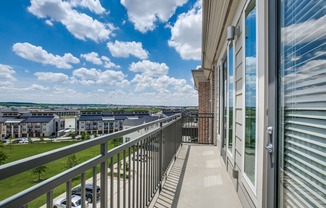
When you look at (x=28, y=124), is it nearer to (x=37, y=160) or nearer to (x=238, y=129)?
(x=238, y=129)

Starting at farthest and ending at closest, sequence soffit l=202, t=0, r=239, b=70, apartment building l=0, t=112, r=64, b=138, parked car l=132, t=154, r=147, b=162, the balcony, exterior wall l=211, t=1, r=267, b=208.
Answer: apartment building l=0, t=112, r=64, b=138, soffit l=202, t=0, r=239, b=70, parked car l=132, t=154, r=147, b=162, exterior wall l=211, t=1, r=267, b=208, the balcony

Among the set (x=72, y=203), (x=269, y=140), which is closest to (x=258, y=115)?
(x=269, y=140)

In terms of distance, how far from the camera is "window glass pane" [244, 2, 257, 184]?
221cm

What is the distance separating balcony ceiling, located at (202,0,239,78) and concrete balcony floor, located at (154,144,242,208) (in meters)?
2.57

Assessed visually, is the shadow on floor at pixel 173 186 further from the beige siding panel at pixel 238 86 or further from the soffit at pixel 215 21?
the soffit at pixel 215 21

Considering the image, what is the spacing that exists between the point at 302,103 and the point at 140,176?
1.59 meters

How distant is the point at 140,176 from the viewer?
2.24m

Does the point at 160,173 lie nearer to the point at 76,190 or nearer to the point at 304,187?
the point at 76,190

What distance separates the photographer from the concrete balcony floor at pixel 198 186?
8.98 feet

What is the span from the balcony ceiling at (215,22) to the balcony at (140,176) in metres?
1.83

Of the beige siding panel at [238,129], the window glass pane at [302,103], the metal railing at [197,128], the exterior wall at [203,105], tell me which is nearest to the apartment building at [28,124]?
the metal railing at [197,128]

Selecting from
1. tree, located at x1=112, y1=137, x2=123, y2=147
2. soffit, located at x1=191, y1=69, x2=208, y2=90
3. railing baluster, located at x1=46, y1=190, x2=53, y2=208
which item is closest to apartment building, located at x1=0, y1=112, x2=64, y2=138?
soffit, located at x1=191, y1=69, x2=208, y2=90

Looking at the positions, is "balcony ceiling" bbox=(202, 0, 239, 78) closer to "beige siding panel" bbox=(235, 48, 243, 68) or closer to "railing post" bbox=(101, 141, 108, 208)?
"beige siding panel" bbox=(235, 48, 243, 68)

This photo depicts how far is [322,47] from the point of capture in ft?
3.58
